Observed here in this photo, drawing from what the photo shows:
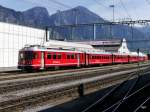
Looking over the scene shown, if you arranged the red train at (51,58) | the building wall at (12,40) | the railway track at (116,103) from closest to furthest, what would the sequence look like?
the railway track at (116,103)
the red train at (51,58)
the building wall at (12,40)

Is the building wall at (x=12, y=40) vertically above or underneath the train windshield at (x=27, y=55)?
above

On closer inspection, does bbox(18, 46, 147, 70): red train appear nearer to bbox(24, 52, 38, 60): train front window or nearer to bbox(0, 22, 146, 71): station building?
bbox(24, 52, 38, 60): train front window

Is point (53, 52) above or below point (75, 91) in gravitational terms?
above

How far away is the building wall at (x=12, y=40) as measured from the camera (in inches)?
2143

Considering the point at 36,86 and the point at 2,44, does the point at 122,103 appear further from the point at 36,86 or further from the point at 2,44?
the point at 2,44

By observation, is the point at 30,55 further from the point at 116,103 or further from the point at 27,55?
the point at 116,103

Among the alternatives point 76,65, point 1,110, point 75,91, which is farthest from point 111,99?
point 76,65

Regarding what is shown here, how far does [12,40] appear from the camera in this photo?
56.8 meters

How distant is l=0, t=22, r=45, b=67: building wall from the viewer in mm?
54438

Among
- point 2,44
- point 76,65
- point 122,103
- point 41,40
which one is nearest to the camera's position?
point 122,103

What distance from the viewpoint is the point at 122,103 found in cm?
1644

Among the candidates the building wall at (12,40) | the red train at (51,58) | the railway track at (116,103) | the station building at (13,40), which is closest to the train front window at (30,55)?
the red train at (51,58)

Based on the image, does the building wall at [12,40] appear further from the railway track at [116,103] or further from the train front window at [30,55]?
the railway track at [116,103]

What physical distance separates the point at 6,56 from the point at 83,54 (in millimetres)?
Answer: 13359
